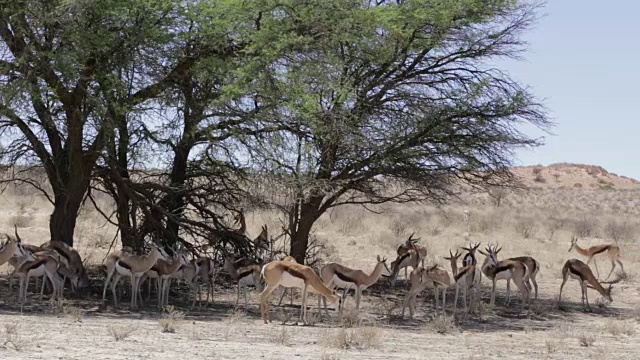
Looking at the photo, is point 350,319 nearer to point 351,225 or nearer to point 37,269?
point 37,269

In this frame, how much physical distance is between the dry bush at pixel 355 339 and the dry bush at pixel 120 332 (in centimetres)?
268

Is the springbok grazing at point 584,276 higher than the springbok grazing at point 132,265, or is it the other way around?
the springbok grazing at point 584,276

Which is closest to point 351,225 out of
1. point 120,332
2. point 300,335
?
point 300,335

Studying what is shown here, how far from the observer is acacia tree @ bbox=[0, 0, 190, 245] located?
1584 cm

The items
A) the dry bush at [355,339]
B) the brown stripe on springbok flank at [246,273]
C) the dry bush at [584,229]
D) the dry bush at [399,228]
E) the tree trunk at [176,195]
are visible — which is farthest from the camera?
the dry bush at [584,229]

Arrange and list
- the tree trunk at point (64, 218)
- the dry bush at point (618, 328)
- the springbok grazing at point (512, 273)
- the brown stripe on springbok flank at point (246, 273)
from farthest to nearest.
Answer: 1. the springbok grazing at point (512, 273)
2. the tree trunk at point (64, 218)
3. the brown stripe on springbok flank at point (246, 273)
4. the dry bush at point (618, 328)

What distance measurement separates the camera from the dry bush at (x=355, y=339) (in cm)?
1266

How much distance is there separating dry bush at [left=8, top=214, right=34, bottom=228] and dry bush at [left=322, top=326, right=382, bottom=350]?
2073 centimetres

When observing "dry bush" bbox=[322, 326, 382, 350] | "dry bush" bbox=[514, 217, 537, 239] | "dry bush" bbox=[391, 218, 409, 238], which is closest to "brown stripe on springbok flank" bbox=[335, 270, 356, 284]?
"dry bush" bbox=[322, 326, 382, 350]

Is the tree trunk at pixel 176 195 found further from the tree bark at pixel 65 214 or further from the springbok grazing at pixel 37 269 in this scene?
the springbok grazing at pixel 37 269

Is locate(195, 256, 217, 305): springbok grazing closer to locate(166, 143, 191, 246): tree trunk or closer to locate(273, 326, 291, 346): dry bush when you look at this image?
locate(166, 143, 191, 246): tree trunk

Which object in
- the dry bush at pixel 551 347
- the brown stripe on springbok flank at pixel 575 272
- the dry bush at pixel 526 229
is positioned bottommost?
the dry bush at pixel 551 347

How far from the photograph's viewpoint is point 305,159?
60.3 feet

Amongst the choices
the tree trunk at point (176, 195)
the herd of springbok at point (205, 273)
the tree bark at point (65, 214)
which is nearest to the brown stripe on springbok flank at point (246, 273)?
the herd of springbok at point (205, 273)
